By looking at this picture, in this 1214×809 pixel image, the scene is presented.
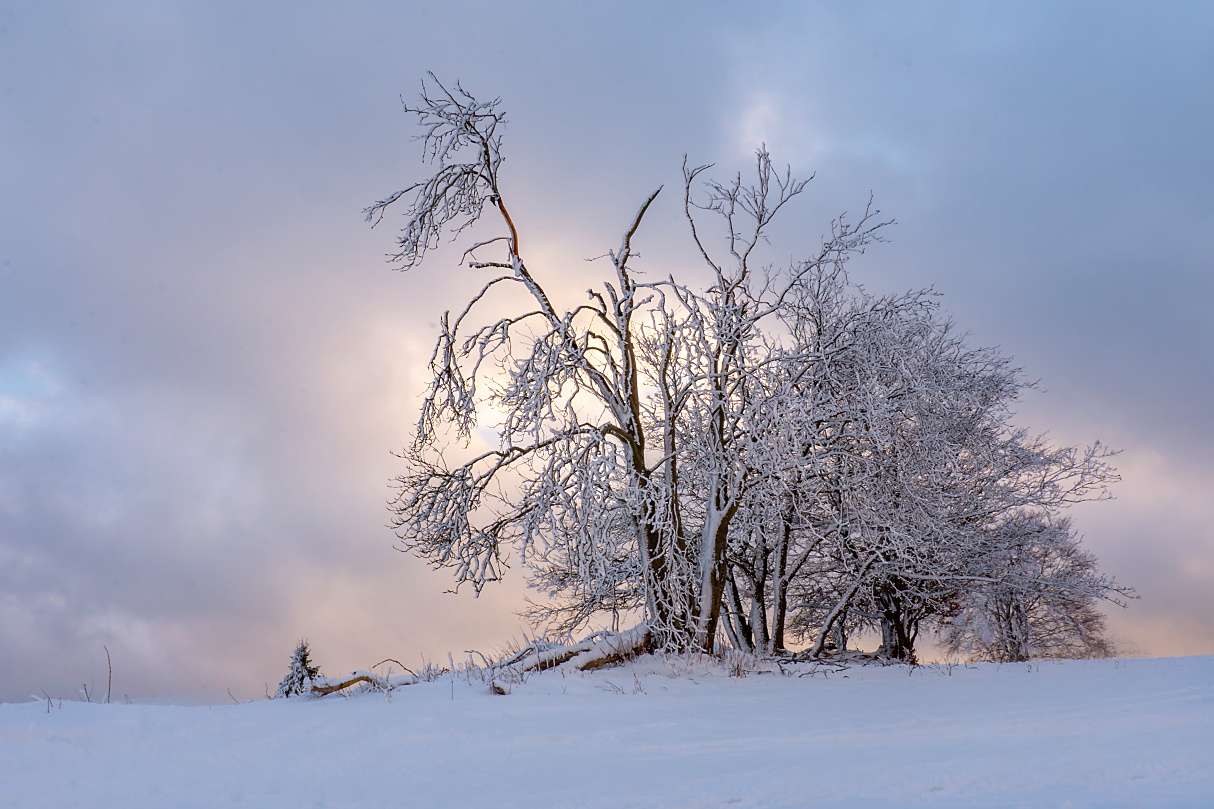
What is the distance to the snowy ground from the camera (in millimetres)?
3967

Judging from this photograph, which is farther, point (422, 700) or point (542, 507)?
point (542, 507)

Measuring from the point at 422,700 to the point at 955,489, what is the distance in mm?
10844

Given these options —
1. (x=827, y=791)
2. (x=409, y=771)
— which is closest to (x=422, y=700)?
(x=409, y=771)

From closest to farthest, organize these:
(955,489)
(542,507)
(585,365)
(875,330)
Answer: (542,507)
(585,365)
(875,330)
(955,489)

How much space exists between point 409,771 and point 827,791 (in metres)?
2.49

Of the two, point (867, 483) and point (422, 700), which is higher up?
point (867, 483)

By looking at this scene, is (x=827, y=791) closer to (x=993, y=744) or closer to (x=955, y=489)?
(x=993, y=744)

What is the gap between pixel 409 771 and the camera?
4754 mm

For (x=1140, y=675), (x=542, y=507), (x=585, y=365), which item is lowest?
(x=1140, y=675)

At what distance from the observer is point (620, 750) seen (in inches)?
202

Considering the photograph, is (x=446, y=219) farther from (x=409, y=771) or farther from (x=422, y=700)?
(x=409, y=771)

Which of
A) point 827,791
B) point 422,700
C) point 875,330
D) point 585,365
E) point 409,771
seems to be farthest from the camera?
point 875,330

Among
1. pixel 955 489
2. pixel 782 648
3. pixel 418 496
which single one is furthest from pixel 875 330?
pixel 418 496

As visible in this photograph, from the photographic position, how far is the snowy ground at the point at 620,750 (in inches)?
156
